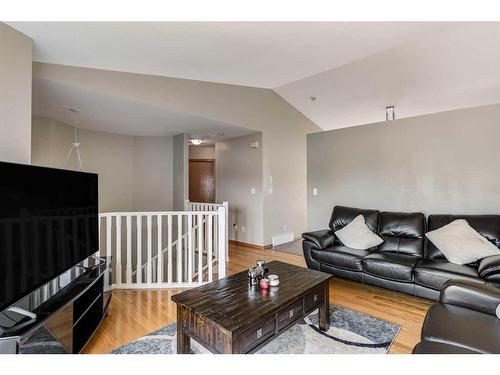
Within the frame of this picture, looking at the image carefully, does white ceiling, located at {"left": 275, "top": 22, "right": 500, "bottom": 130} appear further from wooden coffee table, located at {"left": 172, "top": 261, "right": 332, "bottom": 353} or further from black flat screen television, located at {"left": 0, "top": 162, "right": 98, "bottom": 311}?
black flat screen television, located at {"left": 0, "top": 162, "right": 98, "bottom": 311}

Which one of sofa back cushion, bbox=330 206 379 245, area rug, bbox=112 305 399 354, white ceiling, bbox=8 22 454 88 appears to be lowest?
area rug, bbox=112 305 399 354

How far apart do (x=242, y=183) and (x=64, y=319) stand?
4.18 m

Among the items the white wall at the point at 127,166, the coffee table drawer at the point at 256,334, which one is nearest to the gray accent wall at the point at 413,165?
the coffee table drawer at the point at 256,334

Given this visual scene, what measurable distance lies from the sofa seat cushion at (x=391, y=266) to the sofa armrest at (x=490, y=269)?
1.75ft

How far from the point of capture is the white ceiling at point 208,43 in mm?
2168

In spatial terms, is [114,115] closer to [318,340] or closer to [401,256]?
[318,340]

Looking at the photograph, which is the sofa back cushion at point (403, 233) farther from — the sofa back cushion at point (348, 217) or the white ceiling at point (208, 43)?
the white ceiling at point (208, 43)

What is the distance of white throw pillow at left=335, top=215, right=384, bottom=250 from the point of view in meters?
3.26

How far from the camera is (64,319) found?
5.46 ft

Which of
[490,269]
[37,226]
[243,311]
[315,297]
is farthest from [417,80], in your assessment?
[37,226]

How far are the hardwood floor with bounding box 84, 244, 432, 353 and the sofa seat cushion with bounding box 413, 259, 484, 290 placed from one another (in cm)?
31

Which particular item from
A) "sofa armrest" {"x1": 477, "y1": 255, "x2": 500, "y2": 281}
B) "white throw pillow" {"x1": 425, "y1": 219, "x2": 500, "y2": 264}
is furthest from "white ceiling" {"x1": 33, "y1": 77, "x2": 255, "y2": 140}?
"sofa armrest" {"x1": 477, "y1": 255, "x2": 500, "y2": 281}

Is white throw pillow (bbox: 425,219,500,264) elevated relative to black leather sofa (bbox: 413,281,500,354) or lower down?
elevated
